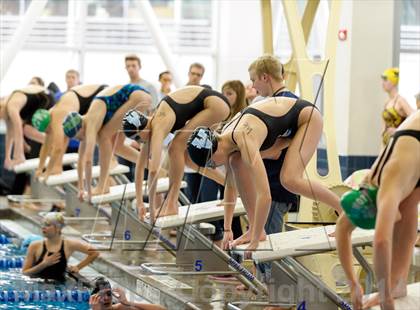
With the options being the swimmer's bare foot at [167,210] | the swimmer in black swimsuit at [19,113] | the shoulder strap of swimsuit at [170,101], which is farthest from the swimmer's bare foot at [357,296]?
the swimmer in black swimsuit at [19,113]

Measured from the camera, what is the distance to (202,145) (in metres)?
6.16

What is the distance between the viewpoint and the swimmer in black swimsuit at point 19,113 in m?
12.4

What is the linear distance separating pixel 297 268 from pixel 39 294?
3.63 metres

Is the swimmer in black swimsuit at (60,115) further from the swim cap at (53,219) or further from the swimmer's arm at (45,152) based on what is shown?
the swim cap at (53,219)

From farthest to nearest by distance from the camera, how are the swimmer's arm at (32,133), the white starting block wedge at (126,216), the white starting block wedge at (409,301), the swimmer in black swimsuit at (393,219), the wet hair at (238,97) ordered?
the swimmer's arm at (32,133), the wet hair at (238,97), the white starting block wedge at (126,216), the white starting block wedge at (409,301), the swimmer in black swimsuit at (393,219)

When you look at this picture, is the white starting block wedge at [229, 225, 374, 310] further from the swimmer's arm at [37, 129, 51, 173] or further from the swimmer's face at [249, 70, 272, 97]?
the swimmer's arm at [37, 129, 51, 173]

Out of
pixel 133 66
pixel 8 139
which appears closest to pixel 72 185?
pixel 8 139

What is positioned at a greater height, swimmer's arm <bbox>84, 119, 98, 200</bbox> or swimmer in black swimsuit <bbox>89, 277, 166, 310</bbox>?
swimmer's arm <bbox>84, 119, 98, 200</bbox>

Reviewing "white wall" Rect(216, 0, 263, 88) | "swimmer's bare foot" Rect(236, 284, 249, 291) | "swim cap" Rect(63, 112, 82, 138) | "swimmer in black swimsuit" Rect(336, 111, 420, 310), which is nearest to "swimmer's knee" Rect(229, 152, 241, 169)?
"swimmer in black swimsuit" Rect(336, 111, 420, 310)

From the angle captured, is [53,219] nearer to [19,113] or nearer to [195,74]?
[195,74]

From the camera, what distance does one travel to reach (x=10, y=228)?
41.2 ft

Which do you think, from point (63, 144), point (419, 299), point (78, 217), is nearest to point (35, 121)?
point (63, 144)

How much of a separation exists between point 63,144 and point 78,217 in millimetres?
905

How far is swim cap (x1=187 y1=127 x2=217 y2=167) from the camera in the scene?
20.1 feet
